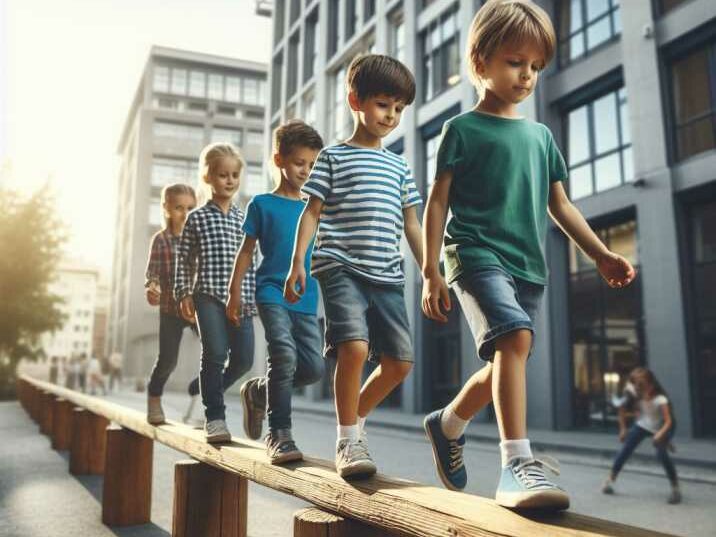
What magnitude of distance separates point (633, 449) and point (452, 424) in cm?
506

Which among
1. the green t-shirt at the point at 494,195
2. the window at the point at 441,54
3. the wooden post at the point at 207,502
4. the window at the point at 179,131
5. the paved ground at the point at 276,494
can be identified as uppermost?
the window at the point at 179,131

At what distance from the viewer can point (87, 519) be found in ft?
15.5

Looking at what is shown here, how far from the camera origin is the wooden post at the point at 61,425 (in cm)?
816

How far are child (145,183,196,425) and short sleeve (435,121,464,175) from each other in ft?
9.07

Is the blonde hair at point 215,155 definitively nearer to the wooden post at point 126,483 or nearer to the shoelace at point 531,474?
the wooden post at point 126,483

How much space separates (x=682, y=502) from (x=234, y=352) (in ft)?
15.3

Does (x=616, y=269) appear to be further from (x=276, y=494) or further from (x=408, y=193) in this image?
(x=276, y=494)

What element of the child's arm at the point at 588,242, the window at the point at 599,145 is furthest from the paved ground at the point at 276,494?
the window at the point at 599,145

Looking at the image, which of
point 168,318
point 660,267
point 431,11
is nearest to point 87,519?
point 168,318

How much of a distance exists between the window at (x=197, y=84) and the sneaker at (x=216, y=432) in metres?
50.7

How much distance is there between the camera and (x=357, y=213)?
103 inches

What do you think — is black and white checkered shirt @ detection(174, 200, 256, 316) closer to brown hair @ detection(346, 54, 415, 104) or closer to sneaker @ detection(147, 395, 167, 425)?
sneaker @ detection(147, 395, 167, 425)

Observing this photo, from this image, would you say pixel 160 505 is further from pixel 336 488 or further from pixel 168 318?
pixel 336 488

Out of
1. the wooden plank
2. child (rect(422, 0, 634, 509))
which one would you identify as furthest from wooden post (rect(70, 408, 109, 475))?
child (rect(422, 0, 634, 509))
